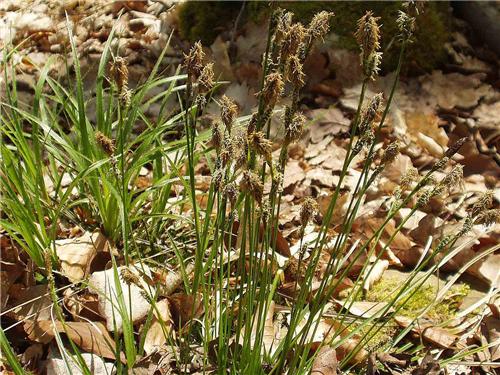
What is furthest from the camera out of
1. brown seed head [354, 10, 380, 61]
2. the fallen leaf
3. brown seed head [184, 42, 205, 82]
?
the fallen leaf

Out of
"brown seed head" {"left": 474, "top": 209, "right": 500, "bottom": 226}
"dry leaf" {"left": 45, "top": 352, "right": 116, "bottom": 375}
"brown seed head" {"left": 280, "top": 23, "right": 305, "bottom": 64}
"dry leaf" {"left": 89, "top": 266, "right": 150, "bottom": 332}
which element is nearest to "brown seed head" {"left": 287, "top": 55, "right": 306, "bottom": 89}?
"brown seed head" {"left": 280, "top": 23, "right": 305, "bottom": 64}

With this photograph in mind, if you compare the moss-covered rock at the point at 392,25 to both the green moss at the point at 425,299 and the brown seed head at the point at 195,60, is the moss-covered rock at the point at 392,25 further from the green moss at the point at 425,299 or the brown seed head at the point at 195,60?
the brown seed head at the point at 195,60

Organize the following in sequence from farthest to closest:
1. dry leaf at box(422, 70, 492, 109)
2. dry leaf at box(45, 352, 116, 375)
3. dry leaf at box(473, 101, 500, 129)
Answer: dry leaf at box(422, 70, 492, 109) < dry leaf at box(473, 101, 500, 129) < dry leaf at box(45, 352, 116, 375)

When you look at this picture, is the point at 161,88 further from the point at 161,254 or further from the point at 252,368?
the point at 252,368

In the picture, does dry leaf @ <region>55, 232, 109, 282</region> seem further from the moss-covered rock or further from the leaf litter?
the moss-covered rock

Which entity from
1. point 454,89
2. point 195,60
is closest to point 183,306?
point 195,60

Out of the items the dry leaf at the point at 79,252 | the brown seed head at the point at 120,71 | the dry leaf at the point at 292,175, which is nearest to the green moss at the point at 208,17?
the dry leaf at the point at 292,175
